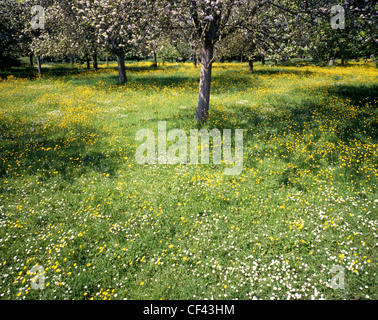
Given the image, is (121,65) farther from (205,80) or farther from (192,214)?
(192,214)

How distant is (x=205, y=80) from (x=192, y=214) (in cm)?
832

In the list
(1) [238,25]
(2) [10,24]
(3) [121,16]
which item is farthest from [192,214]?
(2) [10,24]

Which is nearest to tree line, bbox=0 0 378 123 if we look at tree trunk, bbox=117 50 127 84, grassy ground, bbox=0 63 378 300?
grassy ground, bbox=0 63 378 300

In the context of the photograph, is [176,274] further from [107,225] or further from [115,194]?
[115,194]

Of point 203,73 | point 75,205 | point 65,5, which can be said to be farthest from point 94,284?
point 65,5

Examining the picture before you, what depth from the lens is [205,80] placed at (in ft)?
39.7

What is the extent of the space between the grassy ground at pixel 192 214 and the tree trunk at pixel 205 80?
749mm

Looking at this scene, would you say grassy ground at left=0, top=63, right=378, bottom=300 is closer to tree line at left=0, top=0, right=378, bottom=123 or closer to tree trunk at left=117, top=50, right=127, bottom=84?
tree line at left=0, top=0, right=378, bottom=123

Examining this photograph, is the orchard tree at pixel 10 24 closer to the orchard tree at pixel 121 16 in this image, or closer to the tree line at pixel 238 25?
the orchard tree at pixel 121 16

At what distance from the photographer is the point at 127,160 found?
369 inches

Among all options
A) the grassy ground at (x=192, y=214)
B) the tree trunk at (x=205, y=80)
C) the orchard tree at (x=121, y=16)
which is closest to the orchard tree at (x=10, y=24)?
the orchard tree at (x=121, y=16)

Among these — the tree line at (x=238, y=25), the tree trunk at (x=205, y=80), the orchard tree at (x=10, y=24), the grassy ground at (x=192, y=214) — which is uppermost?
the orchard tree at (x=10, y=24)

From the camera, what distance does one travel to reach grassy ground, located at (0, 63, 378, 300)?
15.3 ft

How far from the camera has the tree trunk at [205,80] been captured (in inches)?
451
